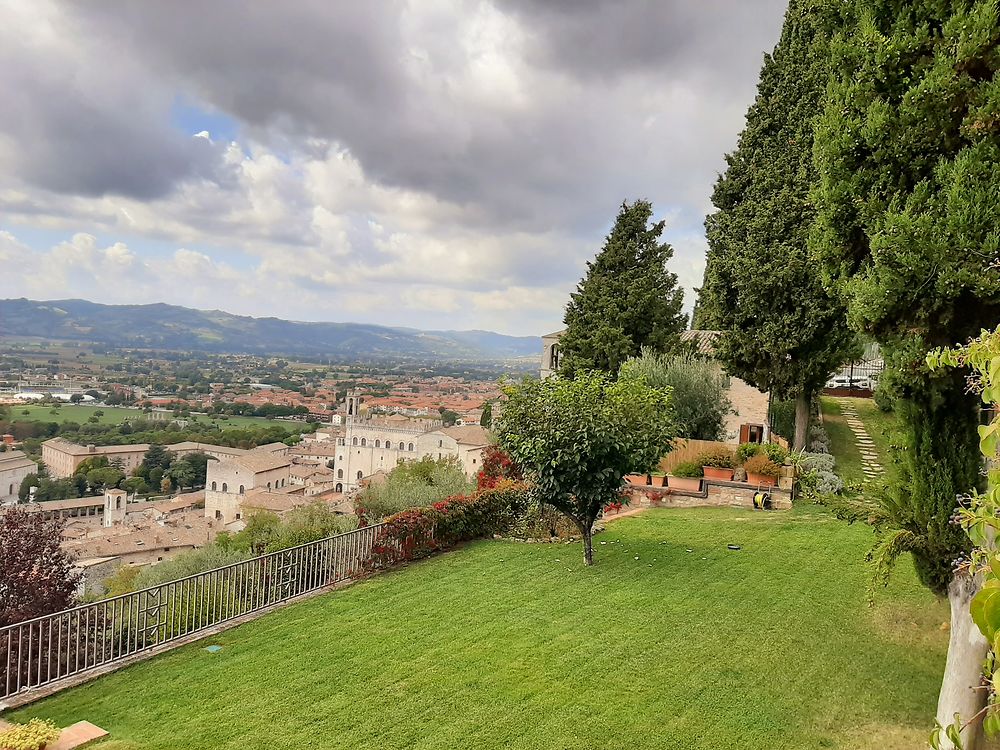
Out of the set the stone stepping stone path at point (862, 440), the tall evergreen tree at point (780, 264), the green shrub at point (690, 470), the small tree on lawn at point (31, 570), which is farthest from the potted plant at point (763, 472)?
the small tree on lawn at point (31, 570)

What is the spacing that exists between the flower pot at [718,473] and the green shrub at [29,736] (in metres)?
14.1

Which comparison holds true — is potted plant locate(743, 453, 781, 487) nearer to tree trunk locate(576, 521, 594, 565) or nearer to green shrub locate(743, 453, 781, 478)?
green shrub locate(743, 453, 781, 478)

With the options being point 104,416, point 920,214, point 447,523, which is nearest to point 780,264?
point 447,523

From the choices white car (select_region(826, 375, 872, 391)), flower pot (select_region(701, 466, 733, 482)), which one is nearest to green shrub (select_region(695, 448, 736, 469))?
flower pot (select_region(701, 466, 733, 482))

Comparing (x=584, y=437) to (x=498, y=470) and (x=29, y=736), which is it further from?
(x=29, y=736)

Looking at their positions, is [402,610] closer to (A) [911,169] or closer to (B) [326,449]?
(A) [911,169]

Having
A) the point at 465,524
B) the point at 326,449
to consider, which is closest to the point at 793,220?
the point at 465,524

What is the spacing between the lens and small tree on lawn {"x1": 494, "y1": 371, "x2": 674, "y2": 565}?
10.6 metres

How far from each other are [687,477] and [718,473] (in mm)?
777

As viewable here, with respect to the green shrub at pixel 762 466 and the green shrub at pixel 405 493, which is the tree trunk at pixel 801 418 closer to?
the green shrub at pixel 762 466

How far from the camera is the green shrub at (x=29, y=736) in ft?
16.2

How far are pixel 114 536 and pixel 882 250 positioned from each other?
36521 millimetres

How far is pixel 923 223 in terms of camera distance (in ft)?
17.2

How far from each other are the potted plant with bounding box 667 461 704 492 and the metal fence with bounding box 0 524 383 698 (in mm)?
8621
